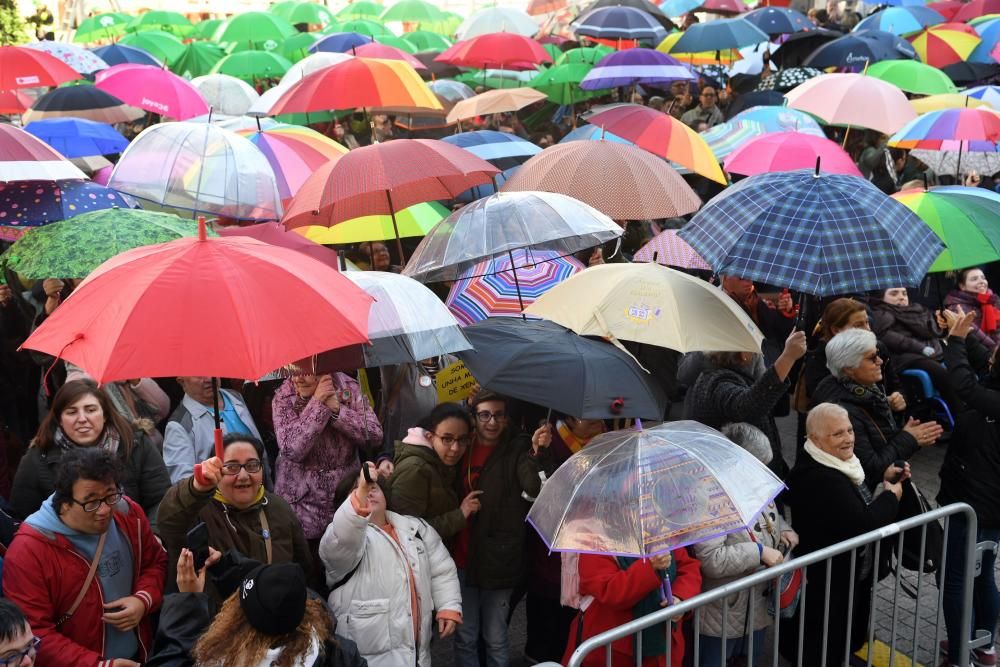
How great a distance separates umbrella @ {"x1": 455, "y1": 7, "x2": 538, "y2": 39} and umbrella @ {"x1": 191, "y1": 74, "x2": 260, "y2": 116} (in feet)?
12.9

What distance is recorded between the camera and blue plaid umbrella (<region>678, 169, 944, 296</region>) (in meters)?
4.84

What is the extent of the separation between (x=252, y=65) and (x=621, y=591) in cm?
1111

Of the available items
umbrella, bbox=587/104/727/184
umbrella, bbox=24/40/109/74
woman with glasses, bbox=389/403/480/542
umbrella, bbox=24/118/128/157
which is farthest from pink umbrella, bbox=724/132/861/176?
umbrella, bbox=24/40/109/74

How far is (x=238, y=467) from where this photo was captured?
4477 mm

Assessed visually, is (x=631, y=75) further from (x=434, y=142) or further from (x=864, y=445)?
(x=864, y=445)

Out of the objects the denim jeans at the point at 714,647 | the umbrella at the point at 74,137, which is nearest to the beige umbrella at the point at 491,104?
the umbrella at the point at 74,137

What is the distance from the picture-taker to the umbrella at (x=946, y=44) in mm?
14602

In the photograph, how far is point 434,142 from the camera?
645 cm

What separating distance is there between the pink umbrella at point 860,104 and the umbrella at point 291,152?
15.7 feet

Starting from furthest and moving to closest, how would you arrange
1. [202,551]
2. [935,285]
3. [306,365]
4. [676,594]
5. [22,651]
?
[935,285]
[306,365]
[676,594]
[202,551]
[22,651]

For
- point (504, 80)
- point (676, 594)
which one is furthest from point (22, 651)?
point (504, 80)

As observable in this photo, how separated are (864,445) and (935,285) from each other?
316 cm

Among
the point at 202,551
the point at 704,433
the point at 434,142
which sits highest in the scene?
the point at 434,142

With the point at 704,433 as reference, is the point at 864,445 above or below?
below
